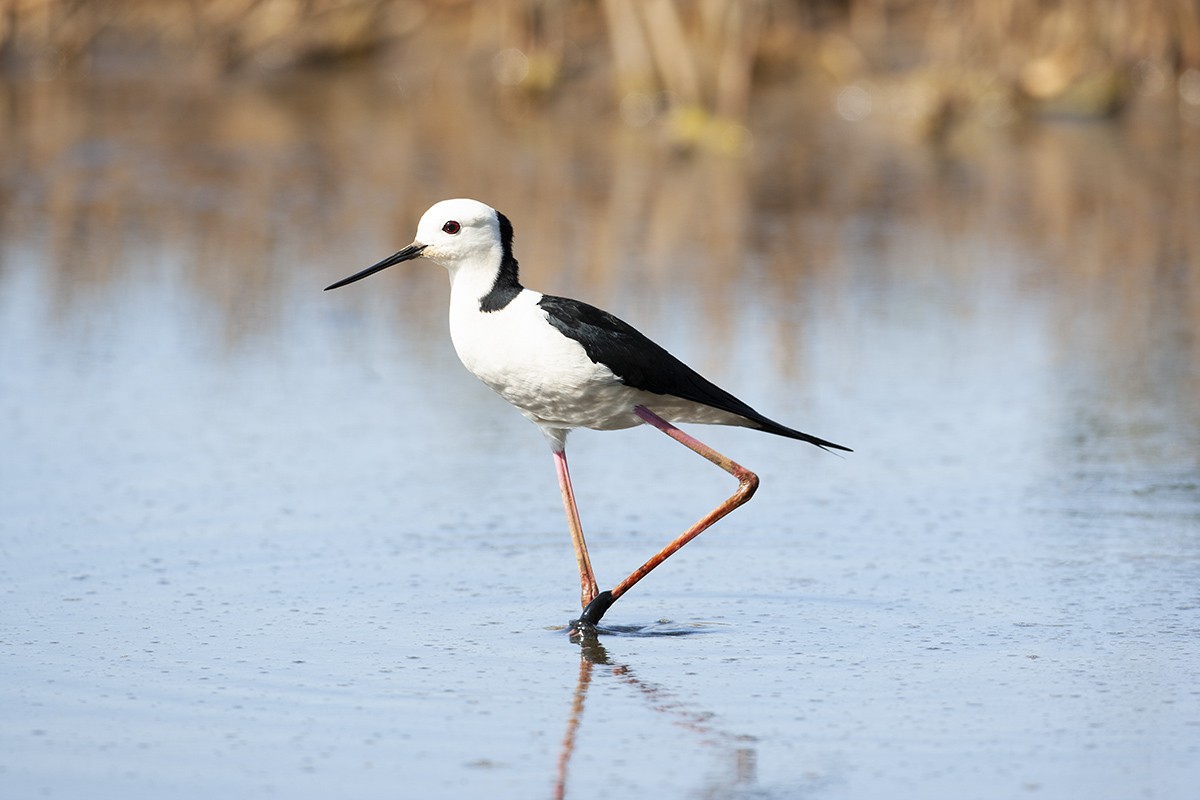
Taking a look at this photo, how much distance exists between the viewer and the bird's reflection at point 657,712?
4.02 meters

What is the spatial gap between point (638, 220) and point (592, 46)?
319 inches

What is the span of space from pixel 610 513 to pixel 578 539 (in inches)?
41.7

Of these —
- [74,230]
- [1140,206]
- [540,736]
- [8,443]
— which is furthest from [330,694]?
[1140,206]

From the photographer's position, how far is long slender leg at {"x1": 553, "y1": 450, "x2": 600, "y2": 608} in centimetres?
522

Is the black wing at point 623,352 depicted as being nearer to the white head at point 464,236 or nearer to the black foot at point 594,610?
the white head at point 464,236

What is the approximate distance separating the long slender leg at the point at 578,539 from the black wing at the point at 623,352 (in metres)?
0.40

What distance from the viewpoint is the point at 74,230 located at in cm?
1154

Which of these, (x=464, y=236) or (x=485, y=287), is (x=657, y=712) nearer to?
(x=485, y=287)

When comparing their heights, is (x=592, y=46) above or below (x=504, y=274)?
above

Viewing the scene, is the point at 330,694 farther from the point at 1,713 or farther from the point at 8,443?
the point at 8,443

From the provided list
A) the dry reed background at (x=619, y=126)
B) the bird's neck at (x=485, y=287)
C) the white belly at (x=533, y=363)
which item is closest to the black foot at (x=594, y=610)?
the white belly at (x=533, y=363)

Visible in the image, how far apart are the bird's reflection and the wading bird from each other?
0.24 m

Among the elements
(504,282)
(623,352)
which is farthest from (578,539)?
(504,282)

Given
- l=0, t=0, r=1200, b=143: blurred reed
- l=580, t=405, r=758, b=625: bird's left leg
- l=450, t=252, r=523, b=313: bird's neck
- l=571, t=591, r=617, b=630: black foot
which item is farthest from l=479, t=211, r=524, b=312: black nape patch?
l=0, t=0, r=1200, b=143: blurred reed
